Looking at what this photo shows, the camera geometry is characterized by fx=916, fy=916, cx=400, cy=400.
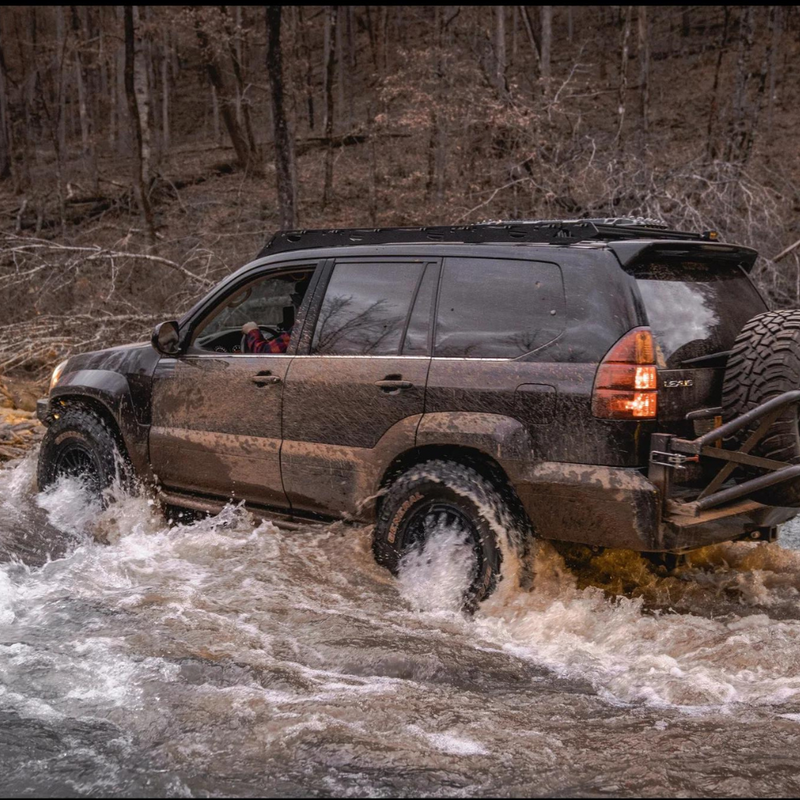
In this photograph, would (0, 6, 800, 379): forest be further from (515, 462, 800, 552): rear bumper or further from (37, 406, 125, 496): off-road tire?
(515, 462, 800, 552): rear bumper

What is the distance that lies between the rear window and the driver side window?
2104 millimetres

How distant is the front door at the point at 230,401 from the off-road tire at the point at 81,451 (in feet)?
1.24

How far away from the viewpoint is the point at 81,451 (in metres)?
6.45

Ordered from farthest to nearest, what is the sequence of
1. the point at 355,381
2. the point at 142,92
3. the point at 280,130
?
the point at 142,92
the point at 280,130
the point at 355,381

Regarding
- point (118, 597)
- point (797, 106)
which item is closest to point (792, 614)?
point (118, 597)

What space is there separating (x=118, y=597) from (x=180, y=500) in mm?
1007

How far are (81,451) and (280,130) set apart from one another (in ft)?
26.1

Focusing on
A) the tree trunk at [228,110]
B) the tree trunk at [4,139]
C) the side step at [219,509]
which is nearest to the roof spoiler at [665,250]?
the side step at [219,509]

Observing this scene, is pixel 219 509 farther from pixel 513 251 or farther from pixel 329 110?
pixel 329 110

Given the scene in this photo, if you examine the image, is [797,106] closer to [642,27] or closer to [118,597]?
[642,27]

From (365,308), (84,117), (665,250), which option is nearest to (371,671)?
(365,308)

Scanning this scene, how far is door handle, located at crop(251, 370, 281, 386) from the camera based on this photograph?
541 centimetres

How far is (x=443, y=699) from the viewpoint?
12.8 feet

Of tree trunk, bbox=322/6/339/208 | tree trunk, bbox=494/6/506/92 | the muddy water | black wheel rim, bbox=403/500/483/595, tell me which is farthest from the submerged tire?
tree trunk, bbox=322/6/339/208
